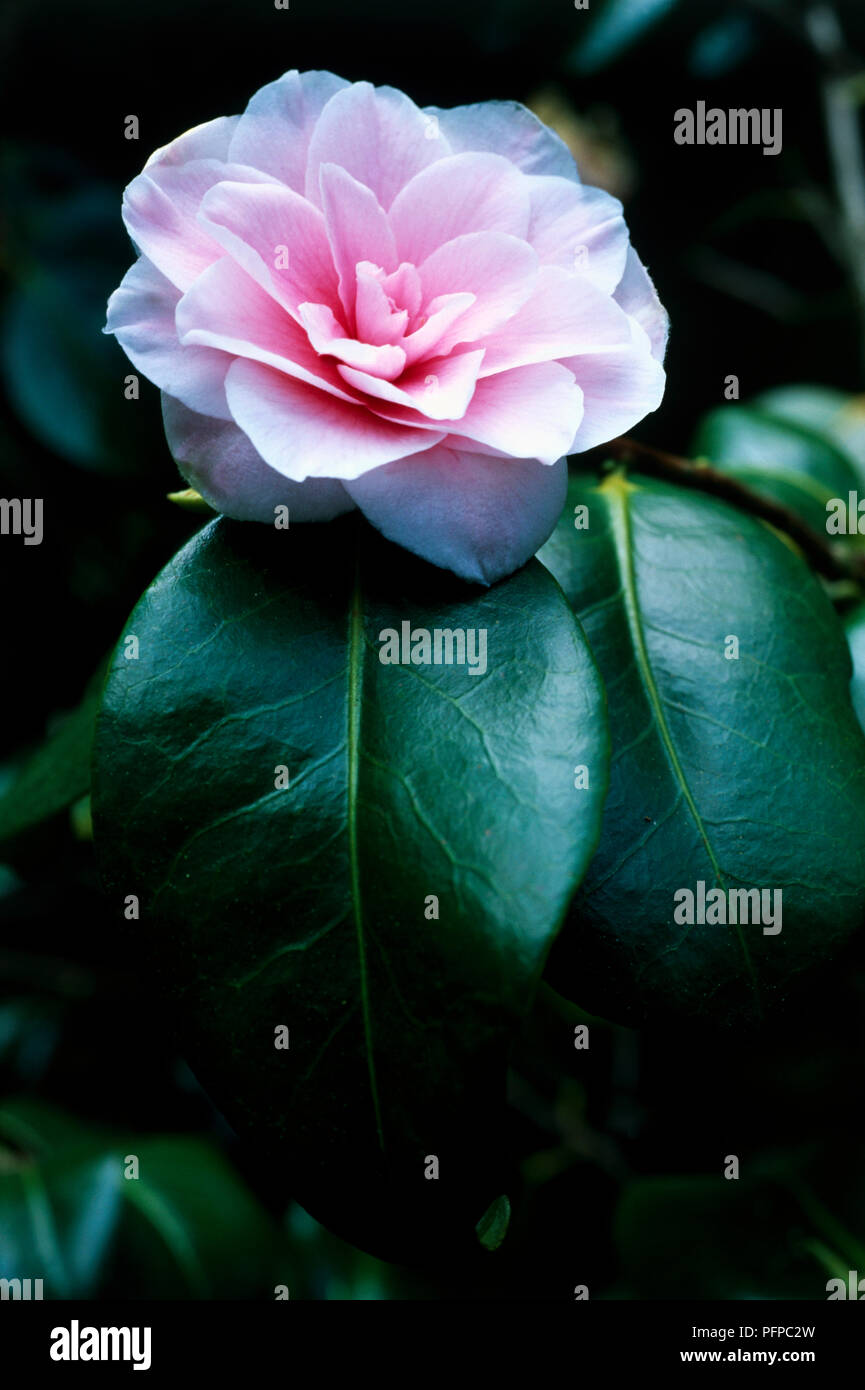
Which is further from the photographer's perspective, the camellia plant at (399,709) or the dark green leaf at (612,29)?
the dark green leaf at (612,29)

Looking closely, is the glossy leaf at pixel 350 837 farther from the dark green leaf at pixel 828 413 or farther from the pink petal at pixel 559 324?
the dark green leaf at pixel 828 413

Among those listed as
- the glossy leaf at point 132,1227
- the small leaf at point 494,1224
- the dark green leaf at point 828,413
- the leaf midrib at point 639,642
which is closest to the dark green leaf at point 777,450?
the dark green leaf at point 828,413

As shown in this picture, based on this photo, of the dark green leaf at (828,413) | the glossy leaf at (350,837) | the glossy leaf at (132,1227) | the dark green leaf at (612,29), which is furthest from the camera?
the dark green leaf at (828,413)

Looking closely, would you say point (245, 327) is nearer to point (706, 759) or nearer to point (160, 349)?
point (160, 349)

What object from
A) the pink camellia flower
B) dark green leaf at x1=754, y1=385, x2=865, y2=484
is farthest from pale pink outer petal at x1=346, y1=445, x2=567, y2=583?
dark green leaf at x1=754, y1=385, x2=865, y2=484

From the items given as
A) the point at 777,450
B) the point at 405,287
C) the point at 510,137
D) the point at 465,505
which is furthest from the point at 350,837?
the point at 777,450

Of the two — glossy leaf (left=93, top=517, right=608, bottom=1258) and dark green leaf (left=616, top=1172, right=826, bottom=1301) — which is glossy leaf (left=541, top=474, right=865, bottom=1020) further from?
dark green leaf (left=616, top=1172, right=826, bottom=1301)
